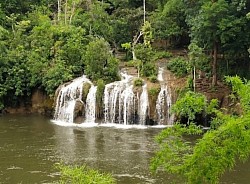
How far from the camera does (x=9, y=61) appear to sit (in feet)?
101

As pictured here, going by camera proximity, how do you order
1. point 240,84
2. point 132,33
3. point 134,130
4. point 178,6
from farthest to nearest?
1. point 132,33
2. point 178,6
3. point 134,130
4. point 240,84

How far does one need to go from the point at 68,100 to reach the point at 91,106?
1.48m

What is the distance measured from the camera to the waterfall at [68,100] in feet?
89.1

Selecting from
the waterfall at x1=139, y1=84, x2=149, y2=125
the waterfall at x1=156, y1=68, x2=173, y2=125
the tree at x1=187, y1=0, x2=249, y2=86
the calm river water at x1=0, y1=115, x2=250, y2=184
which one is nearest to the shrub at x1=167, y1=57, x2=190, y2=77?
the waterfall at x1=156, y1=68, x2=173, y2=125

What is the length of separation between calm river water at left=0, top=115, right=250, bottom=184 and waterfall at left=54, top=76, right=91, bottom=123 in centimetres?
120

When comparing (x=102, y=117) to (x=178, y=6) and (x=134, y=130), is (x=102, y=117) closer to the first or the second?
(x=134, y=130)

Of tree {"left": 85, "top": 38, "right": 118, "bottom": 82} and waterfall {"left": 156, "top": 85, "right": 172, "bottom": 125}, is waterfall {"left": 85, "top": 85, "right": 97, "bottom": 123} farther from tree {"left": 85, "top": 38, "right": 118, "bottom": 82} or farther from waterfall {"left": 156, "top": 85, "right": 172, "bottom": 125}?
waterfall {"left": 156, "top": 85, "right": 172, "bottom": 125}

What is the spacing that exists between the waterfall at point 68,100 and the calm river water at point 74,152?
120 cm

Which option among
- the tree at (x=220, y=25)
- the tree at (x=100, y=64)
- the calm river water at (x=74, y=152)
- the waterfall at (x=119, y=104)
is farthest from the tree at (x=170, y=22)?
the calm river water at (x=74, y=152)

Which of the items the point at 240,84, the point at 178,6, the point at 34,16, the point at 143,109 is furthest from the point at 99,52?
the point at 240,84

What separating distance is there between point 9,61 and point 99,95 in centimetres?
720

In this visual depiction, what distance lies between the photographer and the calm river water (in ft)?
55.8

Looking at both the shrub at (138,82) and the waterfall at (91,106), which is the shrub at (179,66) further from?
the waterfall at (91,106)

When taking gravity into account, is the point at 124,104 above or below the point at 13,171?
above
